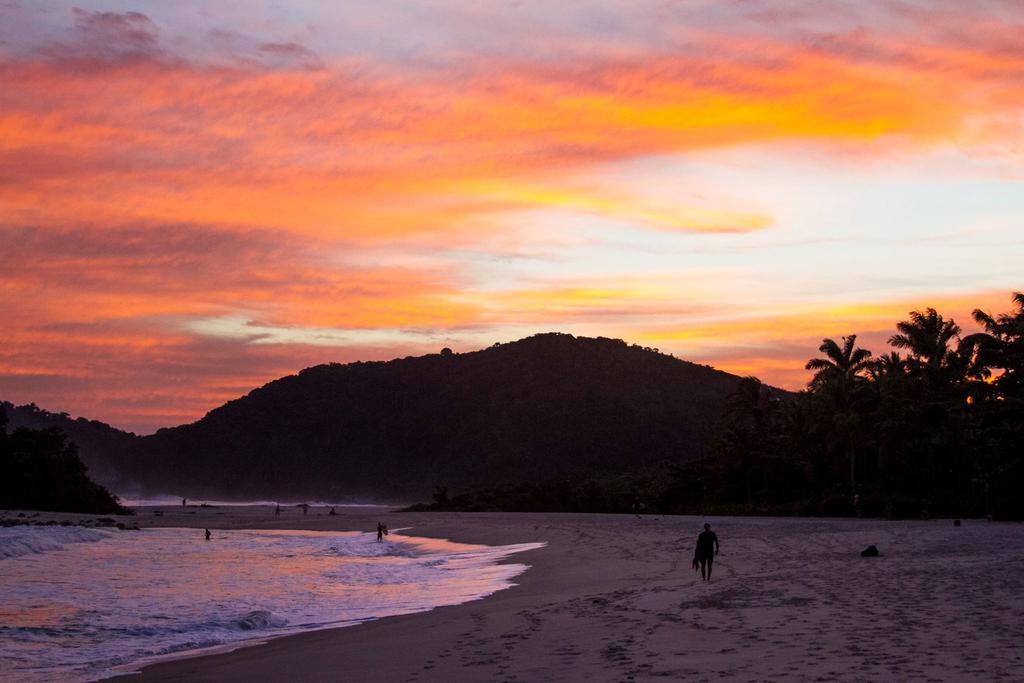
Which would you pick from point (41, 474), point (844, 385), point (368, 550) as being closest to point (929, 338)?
point (844, 385)

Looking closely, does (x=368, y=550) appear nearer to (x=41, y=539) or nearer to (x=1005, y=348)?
(x=41, y=539)

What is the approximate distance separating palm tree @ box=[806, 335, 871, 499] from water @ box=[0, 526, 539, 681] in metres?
30.7

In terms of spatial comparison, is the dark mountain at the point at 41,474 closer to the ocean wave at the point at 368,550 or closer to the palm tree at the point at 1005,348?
the ocean wave at the point at 368,550

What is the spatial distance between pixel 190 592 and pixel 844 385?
179 feet

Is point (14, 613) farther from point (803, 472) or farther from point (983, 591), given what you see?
point (803, 472)

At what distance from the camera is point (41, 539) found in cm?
5072

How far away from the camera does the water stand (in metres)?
17.9

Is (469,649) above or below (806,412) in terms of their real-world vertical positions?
below

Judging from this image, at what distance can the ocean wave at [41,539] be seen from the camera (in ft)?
148

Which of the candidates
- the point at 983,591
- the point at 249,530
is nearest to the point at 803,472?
the point at 249,530

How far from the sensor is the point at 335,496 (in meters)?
192

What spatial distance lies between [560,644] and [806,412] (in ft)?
209

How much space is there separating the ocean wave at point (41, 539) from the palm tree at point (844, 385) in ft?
156

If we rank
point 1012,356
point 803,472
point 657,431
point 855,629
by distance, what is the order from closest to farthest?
1. point 855,629
2. point 1012,356
3. point 803,472
4. point 657,431
